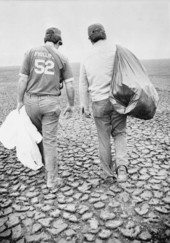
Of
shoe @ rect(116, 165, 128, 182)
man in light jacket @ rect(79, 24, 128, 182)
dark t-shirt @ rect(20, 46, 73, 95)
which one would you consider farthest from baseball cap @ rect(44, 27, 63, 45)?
shoe @ rect(116, 165, 128, 182)

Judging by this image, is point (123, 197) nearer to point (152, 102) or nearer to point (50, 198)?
point (50, 198)

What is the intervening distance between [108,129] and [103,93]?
56cm

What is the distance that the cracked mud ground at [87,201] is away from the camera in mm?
2760

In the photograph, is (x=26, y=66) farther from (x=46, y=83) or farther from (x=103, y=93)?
(x=103, y=93)

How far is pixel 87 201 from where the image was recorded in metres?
3.39

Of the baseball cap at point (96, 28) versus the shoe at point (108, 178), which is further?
the shoe at point (108, 178)

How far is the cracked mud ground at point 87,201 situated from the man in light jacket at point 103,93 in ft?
1.33

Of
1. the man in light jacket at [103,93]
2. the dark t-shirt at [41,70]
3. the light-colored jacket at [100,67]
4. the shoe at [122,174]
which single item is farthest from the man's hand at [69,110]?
the shoe at [122,174]

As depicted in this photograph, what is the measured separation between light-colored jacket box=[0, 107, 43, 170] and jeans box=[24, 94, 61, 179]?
0.39 ft

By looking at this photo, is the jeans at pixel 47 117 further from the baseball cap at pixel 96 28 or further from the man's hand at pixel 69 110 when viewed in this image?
the baseball cap at pixel 96 28

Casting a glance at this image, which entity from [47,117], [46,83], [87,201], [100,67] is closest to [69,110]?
[47,117]

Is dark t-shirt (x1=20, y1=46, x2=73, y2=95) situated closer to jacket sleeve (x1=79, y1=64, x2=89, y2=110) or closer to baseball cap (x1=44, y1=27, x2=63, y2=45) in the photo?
baseball cap (x1=44, y1=27, x2=63, y2=45)

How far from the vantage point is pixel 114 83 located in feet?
10.7

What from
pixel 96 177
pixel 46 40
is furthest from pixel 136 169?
pixel 46 40
